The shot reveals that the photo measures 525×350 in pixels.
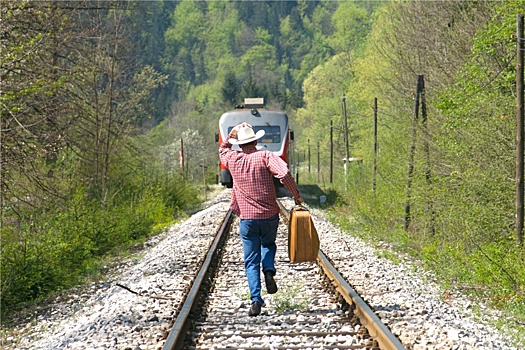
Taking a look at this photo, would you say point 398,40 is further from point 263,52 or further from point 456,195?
point 263,52

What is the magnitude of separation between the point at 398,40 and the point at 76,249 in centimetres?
1864

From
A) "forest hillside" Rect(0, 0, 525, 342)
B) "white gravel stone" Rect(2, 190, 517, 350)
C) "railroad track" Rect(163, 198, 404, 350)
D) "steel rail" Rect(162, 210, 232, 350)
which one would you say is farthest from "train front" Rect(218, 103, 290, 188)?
"railroad track" Rect(163, 198, 404, 350)

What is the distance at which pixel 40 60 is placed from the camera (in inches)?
575

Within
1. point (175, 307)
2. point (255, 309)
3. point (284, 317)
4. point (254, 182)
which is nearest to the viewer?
point (284, 317)

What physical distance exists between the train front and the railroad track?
46.4ft

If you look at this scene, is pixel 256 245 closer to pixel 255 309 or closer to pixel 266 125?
pixel 255 309

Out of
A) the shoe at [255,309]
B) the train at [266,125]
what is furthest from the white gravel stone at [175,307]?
the train at [266,125]

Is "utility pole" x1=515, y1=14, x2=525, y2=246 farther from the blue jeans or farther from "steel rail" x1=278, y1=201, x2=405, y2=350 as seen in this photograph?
the blue jeans

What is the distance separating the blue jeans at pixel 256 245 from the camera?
7602 millimetres

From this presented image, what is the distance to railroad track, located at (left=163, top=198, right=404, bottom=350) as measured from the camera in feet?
20.4

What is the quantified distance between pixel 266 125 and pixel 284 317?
17637 mm

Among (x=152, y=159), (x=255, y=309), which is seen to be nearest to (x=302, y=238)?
(x=255, y=309)

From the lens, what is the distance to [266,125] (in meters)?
24.6

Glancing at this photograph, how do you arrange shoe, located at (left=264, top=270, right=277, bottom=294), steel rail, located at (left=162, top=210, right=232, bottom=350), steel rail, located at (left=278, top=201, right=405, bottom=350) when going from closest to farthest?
1. steel rail, located at (left=278, top=201, right=405, bottom=350)
2. steel rail, located at (left=162, top=210, right=232, bottom=350)
3. shoe, located at (left=264, top=270, right=277, bottom=294)
